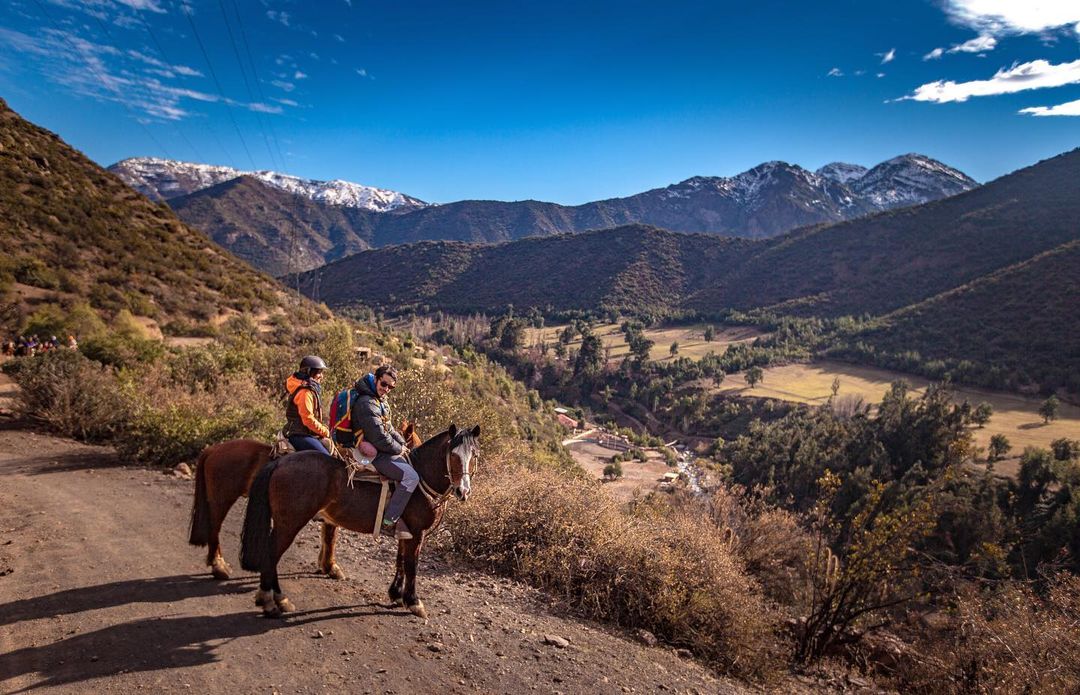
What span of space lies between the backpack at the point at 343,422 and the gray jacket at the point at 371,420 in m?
0.08

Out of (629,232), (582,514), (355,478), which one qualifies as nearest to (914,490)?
(582,514)

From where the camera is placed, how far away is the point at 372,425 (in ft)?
16.5

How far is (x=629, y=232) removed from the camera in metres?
159

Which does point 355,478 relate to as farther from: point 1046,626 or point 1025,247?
point 1025,247

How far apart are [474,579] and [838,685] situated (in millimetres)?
5489

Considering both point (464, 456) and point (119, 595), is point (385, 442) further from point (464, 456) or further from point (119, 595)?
point (119, 595)

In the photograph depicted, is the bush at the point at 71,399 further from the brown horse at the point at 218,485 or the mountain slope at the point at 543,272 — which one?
the mountain slope at the point at 543,272

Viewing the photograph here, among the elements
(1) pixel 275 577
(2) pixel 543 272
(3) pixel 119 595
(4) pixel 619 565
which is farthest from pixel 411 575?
(2) pixel 543 272

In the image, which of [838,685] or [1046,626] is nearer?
[1046,626]

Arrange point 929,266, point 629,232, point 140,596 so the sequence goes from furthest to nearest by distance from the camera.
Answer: point 629,232 < point 929,266 < point 140,596

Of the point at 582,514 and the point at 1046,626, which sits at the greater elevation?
the point at 582,514

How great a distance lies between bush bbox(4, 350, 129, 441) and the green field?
2914 inches

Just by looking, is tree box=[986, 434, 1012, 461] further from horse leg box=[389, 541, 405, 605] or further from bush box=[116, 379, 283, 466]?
bush box=[116, 379, 283, 466]

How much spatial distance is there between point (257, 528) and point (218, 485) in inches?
40.6
